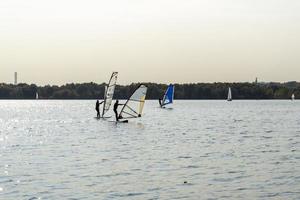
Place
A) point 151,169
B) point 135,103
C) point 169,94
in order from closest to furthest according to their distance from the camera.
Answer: point 151,169
point 135,103
point 169,94

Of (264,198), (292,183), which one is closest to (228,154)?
(292,183)

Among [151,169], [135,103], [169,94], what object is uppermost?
[169,94]

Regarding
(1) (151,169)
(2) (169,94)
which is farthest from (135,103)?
(2) (169,94)

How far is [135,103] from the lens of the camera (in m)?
70.4

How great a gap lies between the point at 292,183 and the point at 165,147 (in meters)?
16.4

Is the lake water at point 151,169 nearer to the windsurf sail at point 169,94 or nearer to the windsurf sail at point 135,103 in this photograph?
the windsurf sail at point 135,103

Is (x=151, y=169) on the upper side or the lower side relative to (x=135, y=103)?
lower

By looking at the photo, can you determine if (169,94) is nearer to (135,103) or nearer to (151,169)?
(135,103)

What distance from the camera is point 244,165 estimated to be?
3016 cm

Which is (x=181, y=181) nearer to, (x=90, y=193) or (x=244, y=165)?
(x=90, y=193)

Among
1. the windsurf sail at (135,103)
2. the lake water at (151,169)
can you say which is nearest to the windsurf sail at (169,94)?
the windsurf sail at (135,103)

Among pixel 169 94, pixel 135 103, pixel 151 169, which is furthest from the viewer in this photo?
pixel 169 94

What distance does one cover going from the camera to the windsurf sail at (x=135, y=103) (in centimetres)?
6944

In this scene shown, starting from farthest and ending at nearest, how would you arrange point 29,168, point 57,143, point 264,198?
point 57,143 → point 29,168 → point 264,198
